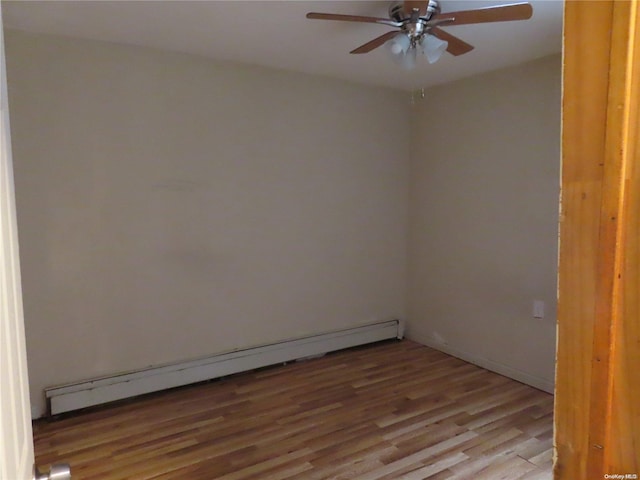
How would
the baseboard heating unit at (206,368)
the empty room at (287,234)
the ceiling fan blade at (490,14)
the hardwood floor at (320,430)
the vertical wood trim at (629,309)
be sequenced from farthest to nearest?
the baseboard heating unit at (206,368) → the empty room at (287,234) → the hardwood floor at (320,430) → the ceiling fan blade at (490,14) → the vertical wood trim at (629,309)

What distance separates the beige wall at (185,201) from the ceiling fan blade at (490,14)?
1682mm

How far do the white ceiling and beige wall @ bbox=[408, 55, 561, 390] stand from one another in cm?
31

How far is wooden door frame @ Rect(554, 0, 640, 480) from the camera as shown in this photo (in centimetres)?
49

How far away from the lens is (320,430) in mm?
2635

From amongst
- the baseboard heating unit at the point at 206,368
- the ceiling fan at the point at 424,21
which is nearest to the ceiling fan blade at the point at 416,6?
the ceiling fan at the point at 424,21

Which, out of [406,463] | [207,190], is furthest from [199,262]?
[406,463]

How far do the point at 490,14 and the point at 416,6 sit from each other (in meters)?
0.31

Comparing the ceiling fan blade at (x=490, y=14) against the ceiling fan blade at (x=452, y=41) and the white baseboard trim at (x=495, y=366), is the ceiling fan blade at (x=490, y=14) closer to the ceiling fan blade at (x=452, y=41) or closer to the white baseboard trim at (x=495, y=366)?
the ceiling fan blade at (x=452, y=41)

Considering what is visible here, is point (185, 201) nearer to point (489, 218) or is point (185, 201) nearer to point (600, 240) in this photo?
point (489, 218)

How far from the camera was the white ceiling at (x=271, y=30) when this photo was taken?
223 cm


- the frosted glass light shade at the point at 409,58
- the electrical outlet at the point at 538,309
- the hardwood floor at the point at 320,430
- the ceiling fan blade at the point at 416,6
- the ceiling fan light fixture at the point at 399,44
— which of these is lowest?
the hardwood floor at the point at 320,430

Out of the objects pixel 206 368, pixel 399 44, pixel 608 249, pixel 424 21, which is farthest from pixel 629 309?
pixel 206 368

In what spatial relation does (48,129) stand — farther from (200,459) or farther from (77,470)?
(200,459)

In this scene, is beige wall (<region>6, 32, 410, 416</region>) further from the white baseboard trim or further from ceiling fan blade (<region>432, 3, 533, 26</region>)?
ceiling fan blade (<region>432, 3, 533, 26</region>)
